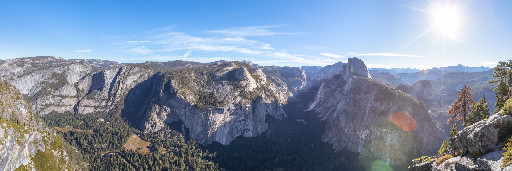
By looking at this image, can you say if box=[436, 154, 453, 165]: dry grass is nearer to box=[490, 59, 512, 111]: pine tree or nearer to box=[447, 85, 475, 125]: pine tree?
box=[447, 85, 475, 125]: pine tree

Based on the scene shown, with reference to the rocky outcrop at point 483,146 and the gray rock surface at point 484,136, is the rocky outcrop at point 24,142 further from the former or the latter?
the gray rock surface at point 484,136

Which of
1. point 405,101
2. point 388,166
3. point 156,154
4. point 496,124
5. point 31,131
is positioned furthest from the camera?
point 405,101

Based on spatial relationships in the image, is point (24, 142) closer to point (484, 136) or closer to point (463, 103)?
point (484, 136)

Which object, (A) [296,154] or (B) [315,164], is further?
(A) [296,154]

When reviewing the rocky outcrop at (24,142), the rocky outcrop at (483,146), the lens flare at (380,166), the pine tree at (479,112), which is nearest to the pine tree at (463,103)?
the pine tree at (479,112)

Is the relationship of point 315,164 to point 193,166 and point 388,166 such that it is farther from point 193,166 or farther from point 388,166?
point 193,166

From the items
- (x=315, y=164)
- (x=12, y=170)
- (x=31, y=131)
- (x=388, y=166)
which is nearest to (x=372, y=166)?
(x=388, y=166)
